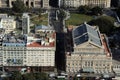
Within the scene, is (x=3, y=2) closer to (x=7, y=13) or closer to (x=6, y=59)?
(x=7, y=13)

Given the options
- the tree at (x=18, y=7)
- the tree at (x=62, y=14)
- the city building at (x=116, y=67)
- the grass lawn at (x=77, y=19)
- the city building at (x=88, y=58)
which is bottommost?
the city building at (x=116, y=67)

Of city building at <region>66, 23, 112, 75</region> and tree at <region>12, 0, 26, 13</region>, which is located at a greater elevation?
tree at <region>12, 0, 26, 13</region>

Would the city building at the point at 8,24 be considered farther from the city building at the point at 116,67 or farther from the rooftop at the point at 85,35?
the city building at the point at 116,67

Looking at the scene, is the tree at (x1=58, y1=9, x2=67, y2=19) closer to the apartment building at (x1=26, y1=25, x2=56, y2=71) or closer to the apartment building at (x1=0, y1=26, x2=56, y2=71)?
the apartment building at (x1=26, y1=25, x2=56, y2=71)

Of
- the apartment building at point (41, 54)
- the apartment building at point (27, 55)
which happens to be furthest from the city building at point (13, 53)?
the apartment building at point (41, 54)

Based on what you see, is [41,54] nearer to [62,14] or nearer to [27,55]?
[27,55]

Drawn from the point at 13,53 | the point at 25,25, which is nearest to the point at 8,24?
the point at 25,25

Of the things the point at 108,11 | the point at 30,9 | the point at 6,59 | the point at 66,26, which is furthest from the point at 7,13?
the point at 6,59

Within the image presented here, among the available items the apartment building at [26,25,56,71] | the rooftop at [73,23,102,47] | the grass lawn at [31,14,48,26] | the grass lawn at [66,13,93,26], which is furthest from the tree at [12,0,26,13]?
the apartment building at [26,25,56,71]
